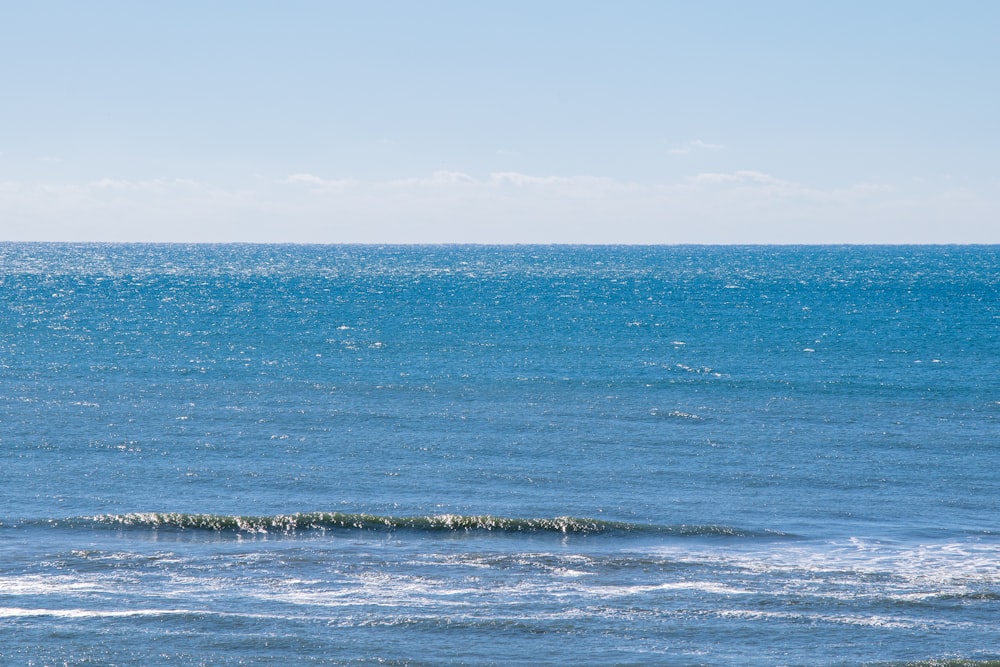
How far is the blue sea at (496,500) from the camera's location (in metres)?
23.6

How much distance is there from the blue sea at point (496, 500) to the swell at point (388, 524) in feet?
0.34

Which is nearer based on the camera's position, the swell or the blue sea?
the blue sea

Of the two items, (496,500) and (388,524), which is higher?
(496,500)

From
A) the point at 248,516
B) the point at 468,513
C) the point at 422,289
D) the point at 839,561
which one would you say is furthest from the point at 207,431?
the point at 422,289

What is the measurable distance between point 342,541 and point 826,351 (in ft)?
178

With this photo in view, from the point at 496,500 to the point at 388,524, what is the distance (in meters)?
4.76

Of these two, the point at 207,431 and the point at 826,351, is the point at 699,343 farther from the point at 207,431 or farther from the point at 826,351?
the point at 207,431

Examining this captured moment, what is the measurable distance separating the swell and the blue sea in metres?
0.10

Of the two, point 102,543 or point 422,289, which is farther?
point 422,289

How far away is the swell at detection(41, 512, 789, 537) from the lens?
1302 inches

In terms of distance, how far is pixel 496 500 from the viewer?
1462 inches

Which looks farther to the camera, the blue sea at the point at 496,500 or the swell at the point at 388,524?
the swell at the point at 388,524

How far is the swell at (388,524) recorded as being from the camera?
3306cm

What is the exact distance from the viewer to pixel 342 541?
105 feet
